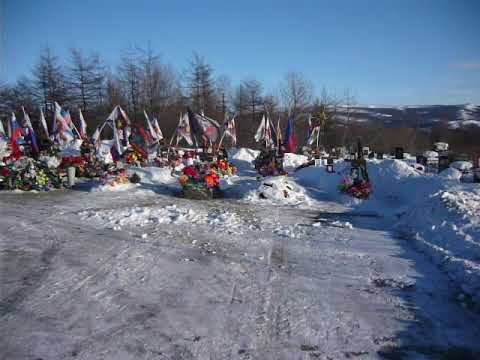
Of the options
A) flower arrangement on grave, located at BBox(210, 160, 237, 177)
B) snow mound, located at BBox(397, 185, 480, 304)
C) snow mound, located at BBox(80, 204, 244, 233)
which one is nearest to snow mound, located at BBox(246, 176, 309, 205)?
snow mound, located at BBox(80, 204, 244, 233)

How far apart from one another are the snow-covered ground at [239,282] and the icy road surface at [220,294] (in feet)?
0.07

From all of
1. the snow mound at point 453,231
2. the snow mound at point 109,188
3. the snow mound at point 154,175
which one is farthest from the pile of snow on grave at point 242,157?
the snow mound at point 453,231

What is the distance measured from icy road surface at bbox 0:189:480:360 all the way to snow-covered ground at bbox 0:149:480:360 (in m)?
0.02

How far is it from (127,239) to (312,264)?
4124mm

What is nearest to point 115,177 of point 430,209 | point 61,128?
point 61,128

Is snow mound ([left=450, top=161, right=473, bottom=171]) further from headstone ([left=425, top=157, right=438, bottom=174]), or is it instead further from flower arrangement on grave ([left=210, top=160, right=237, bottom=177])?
flower arrangement on grave ([left=210, top=160, right=237, bottom=177])

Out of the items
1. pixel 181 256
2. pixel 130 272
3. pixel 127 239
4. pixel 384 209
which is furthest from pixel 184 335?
pixel 384 209

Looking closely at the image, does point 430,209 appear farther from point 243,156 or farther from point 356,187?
point 243,156

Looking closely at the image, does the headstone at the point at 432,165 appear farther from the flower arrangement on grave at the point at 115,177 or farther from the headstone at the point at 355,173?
the flower arrangement on grave at the point at 115,177

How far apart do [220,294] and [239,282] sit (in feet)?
1.72

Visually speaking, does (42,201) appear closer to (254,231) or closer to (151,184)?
(151,184)

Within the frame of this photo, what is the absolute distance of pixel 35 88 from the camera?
39344 mm

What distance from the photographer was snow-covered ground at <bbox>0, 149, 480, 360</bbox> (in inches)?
163

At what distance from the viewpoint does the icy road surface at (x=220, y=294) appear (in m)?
4.10
